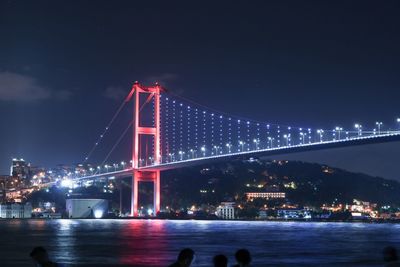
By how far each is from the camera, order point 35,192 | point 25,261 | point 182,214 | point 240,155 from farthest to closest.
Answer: point 35,192
point 182,214
point 240,155
point 25,261

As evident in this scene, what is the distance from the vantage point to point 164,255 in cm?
2388

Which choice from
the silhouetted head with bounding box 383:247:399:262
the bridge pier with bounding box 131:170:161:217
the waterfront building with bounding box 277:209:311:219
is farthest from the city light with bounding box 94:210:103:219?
the silhouetted head with bounding box 383:247:399:262

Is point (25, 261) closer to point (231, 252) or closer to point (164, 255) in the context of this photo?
point (164, 255)

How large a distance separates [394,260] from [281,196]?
119m

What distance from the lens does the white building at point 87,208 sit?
358ft

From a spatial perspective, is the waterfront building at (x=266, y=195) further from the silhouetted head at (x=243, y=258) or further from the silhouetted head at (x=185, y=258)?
the silhouetted head at (x=185, y=258)

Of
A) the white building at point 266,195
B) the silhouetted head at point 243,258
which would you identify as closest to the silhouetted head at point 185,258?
the silhouetted head at point 243,258

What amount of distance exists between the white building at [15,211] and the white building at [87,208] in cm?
Result: 1296

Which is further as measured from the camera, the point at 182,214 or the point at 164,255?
the point at 182,214

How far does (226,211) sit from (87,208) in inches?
852

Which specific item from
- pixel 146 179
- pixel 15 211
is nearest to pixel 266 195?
pixel 15 211

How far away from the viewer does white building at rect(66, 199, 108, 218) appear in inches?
4294

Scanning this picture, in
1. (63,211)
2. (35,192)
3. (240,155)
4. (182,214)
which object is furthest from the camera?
(35,192)

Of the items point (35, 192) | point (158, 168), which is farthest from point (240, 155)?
point (35, 192)
